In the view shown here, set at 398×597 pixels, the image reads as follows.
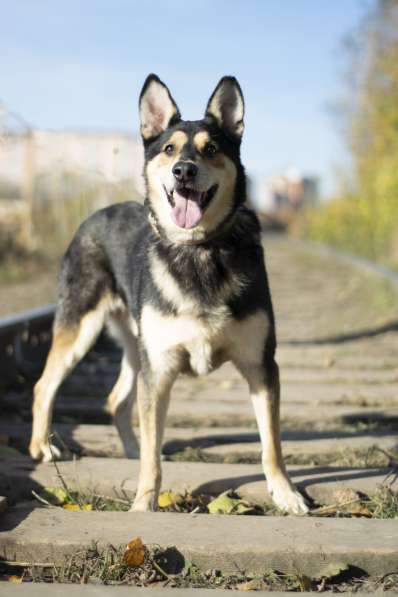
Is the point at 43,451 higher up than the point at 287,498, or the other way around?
the point at 287,498

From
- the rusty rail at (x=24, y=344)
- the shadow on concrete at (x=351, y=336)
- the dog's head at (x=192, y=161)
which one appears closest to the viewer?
the dog's head at (x=192, y=161)

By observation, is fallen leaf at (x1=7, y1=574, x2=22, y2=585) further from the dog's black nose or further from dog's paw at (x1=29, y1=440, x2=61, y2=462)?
the dog's black nose

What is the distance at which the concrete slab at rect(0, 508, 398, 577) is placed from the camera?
2.64 m

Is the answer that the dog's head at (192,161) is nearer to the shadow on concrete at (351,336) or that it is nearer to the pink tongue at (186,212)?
the pink tongue at (186,212)

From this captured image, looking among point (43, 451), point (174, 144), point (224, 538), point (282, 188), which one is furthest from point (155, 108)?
point (282, 188)

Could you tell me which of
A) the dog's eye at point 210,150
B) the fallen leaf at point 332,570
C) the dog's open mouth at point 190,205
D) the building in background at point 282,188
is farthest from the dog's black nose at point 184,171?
the building in background at point 282,188

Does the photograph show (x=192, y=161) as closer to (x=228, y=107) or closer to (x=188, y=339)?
(x=228, y=107)

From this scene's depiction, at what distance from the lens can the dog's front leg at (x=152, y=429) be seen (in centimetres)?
346

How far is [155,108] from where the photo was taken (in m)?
4.14

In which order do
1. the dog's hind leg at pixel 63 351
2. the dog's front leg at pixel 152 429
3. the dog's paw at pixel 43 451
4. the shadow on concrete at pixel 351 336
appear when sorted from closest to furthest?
the dog's front leg at pixel 152 429 → the dog's paw at pixel 43 451 → the dog's hind leg at pixel 63 351 → the shadow on concrete at pixel 351 336

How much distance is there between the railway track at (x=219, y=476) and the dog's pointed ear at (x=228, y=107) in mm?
1715

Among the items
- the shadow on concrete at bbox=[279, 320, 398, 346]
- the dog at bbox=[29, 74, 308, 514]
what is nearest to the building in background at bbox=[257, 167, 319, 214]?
the shadow on concrete at bbox=[279, 320, 398, 346]

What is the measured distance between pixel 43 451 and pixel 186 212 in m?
1.44

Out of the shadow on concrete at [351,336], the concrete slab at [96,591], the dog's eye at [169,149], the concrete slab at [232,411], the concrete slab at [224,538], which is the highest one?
the dog's eye at [169,149]
